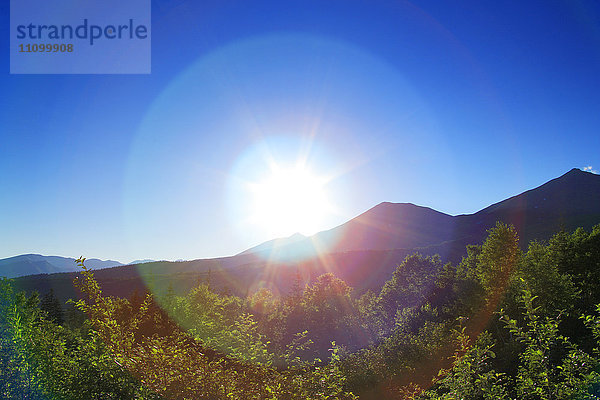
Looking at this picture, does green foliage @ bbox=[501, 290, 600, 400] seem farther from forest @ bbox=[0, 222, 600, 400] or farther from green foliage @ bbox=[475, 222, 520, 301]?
green foliage @ bbox=[475, 222, 520, 301]

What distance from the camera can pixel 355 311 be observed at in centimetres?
4075

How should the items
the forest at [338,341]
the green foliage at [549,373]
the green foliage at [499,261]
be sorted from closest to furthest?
the green foliage at [549,373], the forest at [338,341], the green foliage at [499,261]

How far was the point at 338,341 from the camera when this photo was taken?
3456 centimetres

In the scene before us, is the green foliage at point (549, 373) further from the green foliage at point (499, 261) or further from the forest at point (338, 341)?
the green foliage at point (499, 261)

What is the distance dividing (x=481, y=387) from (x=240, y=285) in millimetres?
177016

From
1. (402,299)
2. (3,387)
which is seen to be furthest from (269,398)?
(402,299)

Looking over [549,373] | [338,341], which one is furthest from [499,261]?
[549,373]

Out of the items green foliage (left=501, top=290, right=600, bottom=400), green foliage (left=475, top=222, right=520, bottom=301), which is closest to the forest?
green foliage (left=501, top=290, right=600, bottom=400)

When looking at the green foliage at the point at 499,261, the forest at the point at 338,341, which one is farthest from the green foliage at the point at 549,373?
the green foliage at the point at 499,261

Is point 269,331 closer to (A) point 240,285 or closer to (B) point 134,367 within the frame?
(B) point 134,367

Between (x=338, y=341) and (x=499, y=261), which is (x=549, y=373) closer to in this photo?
(x=338, y=341)

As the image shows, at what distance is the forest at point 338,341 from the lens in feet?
19.3

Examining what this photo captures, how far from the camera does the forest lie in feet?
19.3

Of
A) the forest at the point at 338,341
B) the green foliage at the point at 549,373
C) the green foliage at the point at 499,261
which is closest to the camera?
the green foliage at the point at 549,373
